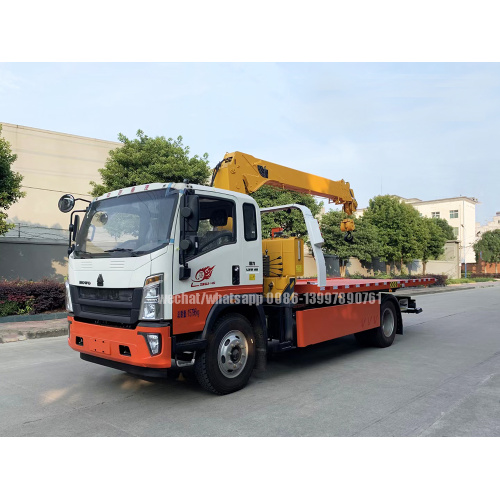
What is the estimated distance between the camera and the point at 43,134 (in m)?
24.8

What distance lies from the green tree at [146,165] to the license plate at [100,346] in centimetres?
1007

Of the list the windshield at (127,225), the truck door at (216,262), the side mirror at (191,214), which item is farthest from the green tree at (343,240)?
the side mirror at (191,214)

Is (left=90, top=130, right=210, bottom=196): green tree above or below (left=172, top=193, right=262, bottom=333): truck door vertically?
above

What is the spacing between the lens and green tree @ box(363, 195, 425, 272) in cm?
3070

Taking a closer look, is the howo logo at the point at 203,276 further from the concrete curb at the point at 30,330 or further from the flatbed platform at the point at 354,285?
the concrete curb at the point at 30,330

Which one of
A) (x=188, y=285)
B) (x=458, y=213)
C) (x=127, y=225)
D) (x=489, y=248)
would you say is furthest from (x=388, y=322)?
(x=458, y=213)

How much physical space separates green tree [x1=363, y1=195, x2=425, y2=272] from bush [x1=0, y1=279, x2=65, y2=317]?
23.1 metres

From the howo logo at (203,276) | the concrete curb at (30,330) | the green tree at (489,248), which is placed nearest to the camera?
the howo logo at (203,276)

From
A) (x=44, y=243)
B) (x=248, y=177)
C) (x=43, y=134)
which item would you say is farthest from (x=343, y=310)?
(x=43, y=134)

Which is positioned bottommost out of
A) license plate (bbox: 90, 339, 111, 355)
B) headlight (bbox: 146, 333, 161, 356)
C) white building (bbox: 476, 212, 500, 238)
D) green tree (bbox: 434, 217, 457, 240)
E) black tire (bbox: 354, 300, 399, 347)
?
black tire (bbox: 354, 300, 399, 347)

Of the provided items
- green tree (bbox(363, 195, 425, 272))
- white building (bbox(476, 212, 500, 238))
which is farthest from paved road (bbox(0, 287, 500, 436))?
white building (bbox(476, 212, 500, 238))

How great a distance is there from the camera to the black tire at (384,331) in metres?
8.07

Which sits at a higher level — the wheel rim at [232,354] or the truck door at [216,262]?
the truck door at [216,262]

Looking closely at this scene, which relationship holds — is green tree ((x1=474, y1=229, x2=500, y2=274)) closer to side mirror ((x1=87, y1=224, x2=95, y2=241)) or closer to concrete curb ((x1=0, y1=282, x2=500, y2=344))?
concrete curb ((x1=0, y1=282, x2=500, y2=344))
